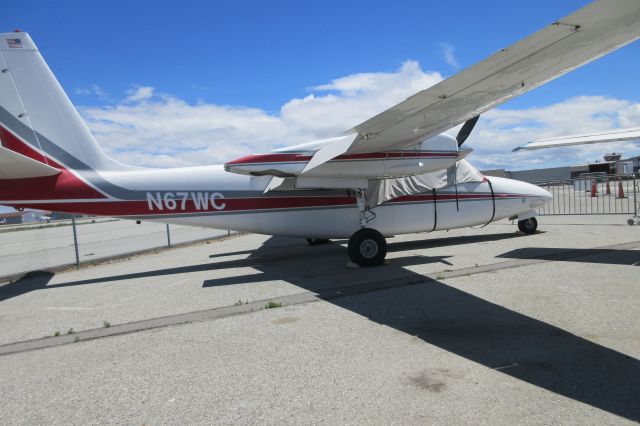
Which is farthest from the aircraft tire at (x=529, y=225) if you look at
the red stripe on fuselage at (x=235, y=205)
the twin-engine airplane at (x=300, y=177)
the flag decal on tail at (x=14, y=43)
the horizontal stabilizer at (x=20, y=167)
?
the flag decal on tail at (x=14, y=43)

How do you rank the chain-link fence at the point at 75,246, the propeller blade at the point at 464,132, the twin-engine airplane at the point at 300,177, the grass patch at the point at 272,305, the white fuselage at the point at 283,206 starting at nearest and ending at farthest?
the grass patch at the point at 272,305, the twin-engine airplane at the point at 300,177, the propeller blade at the point at 464,132, the white fuselage at the point at 283,206, the chain-link fence at the point at 75,246

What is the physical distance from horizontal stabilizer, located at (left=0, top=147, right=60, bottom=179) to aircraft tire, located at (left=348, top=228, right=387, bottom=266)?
6.79 meters

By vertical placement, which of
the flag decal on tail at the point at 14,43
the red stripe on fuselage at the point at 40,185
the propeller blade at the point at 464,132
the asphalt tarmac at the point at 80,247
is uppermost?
the flag decal on tail at the point at 14,43

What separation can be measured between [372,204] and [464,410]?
23.7 ft

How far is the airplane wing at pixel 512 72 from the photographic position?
3765mm

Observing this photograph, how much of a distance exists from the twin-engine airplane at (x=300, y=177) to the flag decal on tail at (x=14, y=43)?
0.02m

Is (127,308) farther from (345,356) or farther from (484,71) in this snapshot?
(484,71)

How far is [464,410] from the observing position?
116 inches

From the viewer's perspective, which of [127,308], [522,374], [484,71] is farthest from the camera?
[127,308]

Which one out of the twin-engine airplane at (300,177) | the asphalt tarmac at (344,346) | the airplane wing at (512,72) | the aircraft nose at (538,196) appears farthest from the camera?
the aircraft nose at (538,196)

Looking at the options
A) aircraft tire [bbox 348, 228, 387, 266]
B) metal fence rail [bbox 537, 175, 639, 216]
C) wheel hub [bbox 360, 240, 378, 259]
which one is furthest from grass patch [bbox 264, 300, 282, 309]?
metal fence rail [bbox 537, 175, 639, 216]

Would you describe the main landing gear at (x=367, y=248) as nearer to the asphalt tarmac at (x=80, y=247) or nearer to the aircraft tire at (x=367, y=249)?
the aircraft tire at (x=367, y=249)

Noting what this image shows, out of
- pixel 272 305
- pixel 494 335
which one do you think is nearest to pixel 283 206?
pixel 272 305

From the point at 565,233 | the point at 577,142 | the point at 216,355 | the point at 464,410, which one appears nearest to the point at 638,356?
the point at 464,410
